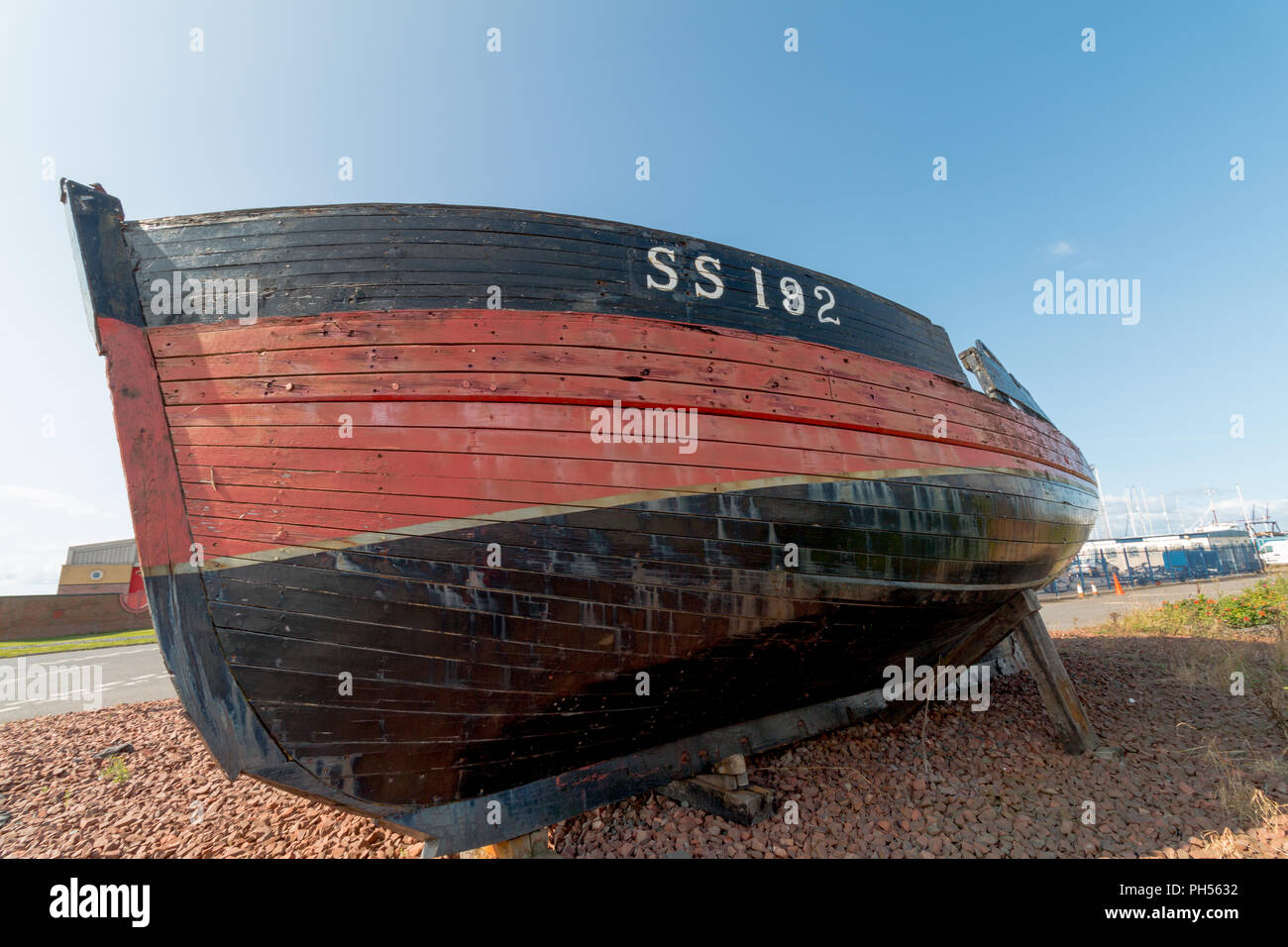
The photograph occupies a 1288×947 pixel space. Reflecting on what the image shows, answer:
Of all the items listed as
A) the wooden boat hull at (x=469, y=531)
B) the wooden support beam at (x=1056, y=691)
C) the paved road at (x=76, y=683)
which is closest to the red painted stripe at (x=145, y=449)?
the wooden boat hull at (x=469, y=531)

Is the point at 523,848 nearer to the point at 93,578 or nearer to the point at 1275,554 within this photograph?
the point at 93,578

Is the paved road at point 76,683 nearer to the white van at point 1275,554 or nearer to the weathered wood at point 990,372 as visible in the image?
the weathered wood at point 990,372

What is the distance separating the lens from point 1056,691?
14.6 ft

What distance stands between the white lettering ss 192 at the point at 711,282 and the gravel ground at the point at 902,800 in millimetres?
3218

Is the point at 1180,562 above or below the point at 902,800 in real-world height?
below

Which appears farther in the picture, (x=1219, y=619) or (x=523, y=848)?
(x=1219, y=619)

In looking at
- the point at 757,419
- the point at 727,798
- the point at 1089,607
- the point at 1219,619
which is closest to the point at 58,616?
the point at 727,798

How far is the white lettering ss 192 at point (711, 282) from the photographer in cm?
312

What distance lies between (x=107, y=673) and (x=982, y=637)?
16109mm

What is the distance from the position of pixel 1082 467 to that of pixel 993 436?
362 centimetres

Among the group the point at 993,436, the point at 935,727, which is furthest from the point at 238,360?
the point at 935,727

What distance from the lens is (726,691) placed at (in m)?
3.22

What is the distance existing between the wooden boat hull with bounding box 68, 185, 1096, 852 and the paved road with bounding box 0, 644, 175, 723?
6206 mm
